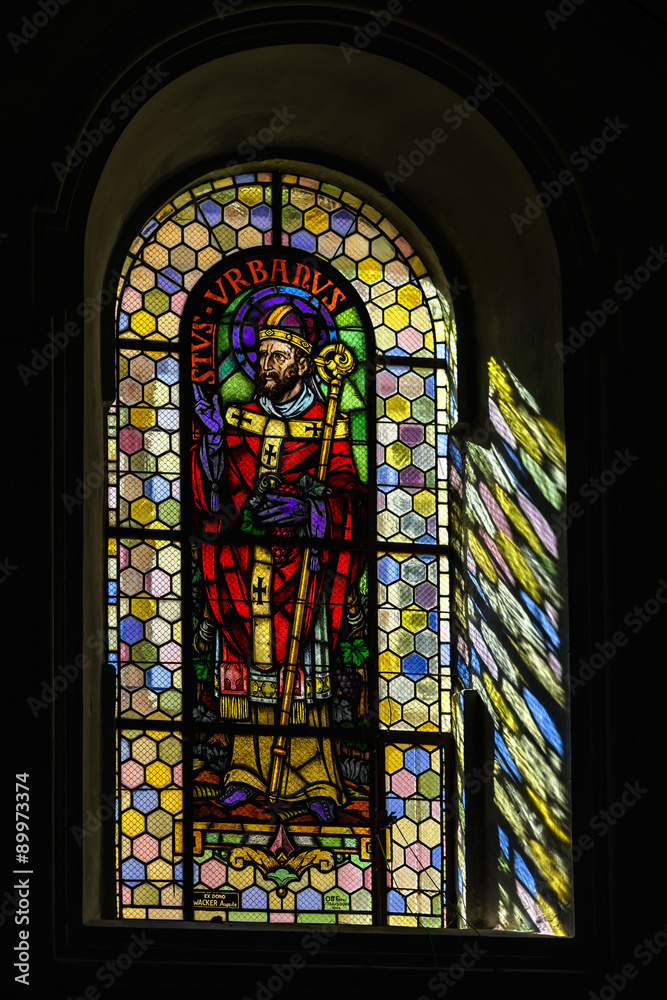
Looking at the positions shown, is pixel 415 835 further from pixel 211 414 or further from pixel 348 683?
pixel 211 414

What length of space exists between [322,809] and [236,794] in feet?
1.38

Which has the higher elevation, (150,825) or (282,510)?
(282,510)

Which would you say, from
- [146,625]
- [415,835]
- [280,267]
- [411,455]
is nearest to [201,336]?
[280,267]

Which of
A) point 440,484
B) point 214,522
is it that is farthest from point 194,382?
point 440,484

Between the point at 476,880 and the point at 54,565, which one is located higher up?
the point at 54,565

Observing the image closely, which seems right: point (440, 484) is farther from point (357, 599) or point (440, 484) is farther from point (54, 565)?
point (54, 565)

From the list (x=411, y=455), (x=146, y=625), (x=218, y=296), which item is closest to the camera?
(x=146, y=625)

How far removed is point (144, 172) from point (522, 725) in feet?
10.8

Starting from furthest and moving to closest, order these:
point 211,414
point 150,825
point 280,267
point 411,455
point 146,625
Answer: point 280,267 < point 411,455 < point 211,414 < point 146,625 < point 150,825

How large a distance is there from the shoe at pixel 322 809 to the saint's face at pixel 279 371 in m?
2.07

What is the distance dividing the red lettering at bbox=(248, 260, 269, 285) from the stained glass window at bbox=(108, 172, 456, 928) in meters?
0.01

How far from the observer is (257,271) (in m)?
9.91

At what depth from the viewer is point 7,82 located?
8.33 metres

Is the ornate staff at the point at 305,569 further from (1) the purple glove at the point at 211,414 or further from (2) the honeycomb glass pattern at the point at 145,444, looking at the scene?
(2) the honeycomb glass pattern at the point at 145,444
